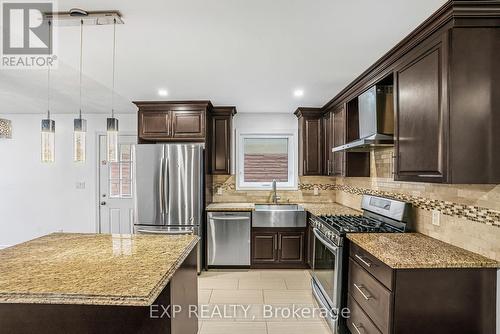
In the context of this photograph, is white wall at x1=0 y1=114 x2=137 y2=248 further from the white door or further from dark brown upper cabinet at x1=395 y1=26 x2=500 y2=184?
dark brown upper cabinet at x1=395 y1=26 x2=500 y2=184

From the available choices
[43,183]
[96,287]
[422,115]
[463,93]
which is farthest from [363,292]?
[43,183]

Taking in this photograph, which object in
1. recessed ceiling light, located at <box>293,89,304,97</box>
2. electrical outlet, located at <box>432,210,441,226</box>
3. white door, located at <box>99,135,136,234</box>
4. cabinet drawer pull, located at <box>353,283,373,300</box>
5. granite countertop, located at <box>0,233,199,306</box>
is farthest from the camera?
white door, located at <box>99,135,136,234</box>

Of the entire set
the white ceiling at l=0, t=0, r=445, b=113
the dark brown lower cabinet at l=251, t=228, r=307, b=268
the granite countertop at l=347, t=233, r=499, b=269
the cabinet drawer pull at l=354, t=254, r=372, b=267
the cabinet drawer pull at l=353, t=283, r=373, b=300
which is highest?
the white ceiling at l=0, t=0, r=445, b=113

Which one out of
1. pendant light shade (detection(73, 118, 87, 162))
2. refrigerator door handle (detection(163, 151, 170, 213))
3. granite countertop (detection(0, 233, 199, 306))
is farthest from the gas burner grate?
pendant light shade (detection(73, 118, 87, 162))

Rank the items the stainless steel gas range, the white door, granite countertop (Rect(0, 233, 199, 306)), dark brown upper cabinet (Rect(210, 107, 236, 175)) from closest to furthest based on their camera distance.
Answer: granite countertop (Rect(0, 233, 199, 306)) → the stainless steel gas range → dark brown upper cabinet (Rect(210, 107, 236, 175)) → the white door

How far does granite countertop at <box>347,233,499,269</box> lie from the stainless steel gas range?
15cm

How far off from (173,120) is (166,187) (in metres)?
0.98

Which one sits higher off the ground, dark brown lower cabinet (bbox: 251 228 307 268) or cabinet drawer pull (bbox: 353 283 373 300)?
cabinet drawer pull (bbox: 353 283 373 300)

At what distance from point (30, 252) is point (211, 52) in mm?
1872

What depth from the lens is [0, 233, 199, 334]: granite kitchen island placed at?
1118 mm

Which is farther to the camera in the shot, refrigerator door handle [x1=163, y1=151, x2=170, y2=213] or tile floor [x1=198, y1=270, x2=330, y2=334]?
refrigerator door handle [x1=163, y1=151, x2=170, y2=213]

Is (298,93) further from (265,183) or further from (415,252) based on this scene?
(415,252)

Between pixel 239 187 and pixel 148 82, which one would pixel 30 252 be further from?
pixel 239 187

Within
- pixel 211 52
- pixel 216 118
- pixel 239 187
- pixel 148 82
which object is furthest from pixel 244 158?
pixel 211 52
